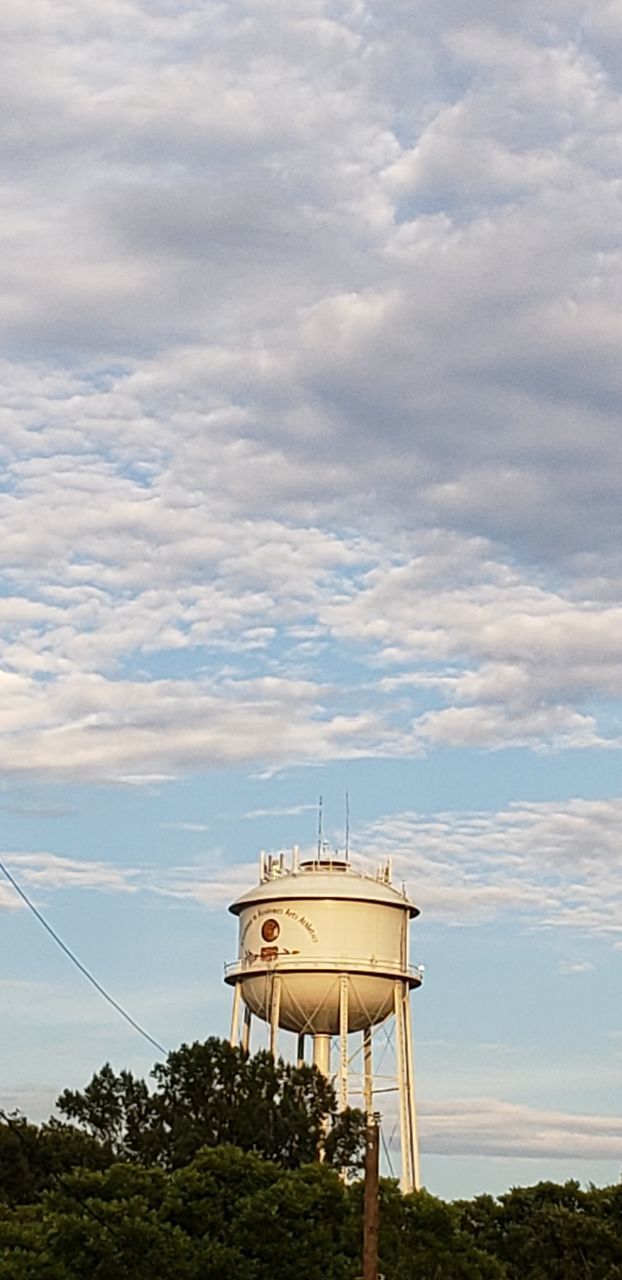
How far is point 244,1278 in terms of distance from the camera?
174ft

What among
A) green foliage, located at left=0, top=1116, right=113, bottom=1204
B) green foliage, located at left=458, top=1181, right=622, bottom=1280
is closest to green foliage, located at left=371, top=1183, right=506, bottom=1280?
green foliage, located at left=458, top=1181, right=622, bottom=1280

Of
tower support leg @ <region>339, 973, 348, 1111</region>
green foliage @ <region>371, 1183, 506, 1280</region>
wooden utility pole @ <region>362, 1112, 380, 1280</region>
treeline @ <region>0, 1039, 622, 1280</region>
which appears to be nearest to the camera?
wooden utility pole @ <region>362, 1112, 380, 1280</region>

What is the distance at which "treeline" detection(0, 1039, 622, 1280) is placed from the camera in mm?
53469

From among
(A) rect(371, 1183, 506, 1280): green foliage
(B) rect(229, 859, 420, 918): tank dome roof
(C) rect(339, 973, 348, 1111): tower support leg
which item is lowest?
(A) rect(371, 1183, 506, 1280): green foliage

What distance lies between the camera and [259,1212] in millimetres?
53969

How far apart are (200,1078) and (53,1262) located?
16024mm

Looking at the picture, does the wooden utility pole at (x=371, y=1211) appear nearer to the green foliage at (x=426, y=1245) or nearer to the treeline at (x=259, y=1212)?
the treeline at (x=259, y=1212)

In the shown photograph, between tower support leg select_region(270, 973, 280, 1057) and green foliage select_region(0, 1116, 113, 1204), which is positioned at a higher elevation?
tower support leg select_region(270, 973, 280, 1057)

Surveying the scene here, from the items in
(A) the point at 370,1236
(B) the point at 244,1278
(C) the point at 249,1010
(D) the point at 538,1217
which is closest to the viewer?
(A) the point at 370,1236

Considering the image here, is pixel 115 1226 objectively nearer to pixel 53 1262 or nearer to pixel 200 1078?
pixel 53 1262

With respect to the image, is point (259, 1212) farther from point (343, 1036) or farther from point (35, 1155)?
point (35, 1155)

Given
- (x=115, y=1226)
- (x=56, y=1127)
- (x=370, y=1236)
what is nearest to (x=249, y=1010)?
(x=56, y=1127)

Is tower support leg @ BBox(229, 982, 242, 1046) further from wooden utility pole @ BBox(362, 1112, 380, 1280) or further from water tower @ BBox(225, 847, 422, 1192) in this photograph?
wooden utility pole @ BBox(362, 1112, 380, 1280)

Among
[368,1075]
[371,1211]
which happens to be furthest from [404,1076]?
[371,1211]
